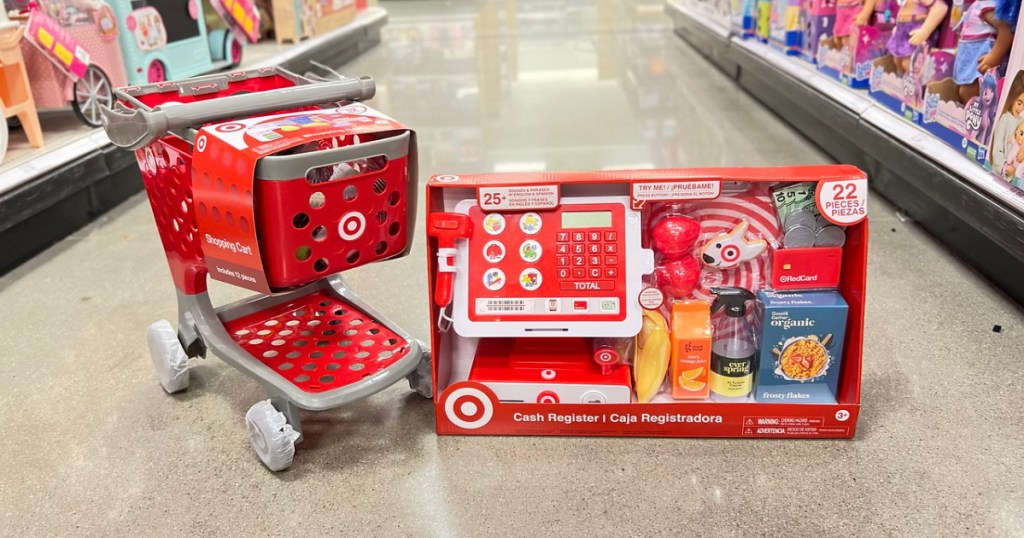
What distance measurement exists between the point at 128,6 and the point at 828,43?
3245 mm

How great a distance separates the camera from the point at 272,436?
4.98ft

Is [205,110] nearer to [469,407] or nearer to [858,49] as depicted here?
[469,407]

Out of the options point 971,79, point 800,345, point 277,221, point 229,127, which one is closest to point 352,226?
point 277,221

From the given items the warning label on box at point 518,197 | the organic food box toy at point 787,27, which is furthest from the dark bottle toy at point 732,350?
the organic food box toy at point 787,27

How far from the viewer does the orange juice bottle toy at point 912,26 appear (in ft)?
8.70

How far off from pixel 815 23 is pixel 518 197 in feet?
9.93

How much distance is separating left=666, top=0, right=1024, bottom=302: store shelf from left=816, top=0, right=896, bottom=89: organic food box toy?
0.18ft

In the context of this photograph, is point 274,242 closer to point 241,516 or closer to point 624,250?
point 241,516

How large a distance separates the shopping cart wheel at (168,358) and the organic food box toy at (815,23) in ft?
10.7

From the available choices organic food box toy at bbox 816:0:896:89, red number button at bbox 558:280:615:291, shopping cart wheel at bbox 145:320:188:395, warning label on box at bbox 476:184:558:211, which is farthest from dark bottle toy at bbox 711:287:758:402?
organic food box toy at bbox 816:0:896:89

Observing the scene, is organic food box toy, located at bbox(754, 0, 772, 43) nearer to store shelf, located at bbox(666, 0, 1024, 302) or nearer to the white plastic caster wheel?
store shelf, located at bbox(666, 0, 1024, 302)

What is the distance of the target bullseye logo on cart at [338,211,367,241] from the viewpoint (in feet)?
4.85

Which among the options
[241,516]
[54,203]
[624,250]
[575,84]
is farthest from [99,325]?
[575,84]

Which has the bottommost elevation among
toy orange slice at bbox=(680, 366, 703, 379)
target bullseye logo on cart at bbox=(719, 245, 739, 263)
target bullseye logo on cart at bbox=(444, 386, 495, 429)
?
target bullseye logo on cart at bbox=(444, 386, 495, 429)
